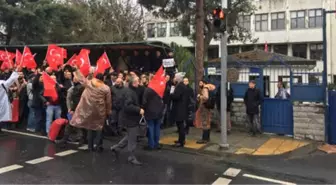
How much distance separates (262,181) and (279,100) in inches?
181

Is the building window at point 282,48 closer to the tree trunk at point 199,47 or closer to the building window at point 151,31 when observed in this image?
the building window at point 151,31

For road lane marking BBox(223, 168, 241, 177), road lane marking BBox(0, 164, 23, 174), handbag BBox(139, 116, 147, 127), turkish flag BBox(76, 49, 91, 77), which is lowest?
road lane marking BBox(223, 168, 241, 177)

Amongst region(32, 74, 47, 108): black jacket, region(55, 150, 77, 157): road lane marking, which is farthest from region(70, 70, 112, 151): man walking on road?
region(32, 74, 47, 108): black jacket

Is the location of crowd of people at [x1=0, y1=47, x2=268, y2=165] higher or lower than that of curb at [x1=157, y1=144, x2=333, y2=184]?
higher

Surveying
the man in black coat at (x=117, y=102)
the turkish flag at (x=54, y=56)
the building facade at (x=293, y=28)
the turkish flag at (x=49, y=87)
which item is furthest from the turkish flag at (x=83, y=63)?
the building facade at (x=293, y=28)

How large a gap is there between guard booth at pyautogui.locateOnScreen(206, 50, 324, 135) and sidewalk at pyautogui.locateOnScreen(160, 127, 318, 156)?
0.46 meters

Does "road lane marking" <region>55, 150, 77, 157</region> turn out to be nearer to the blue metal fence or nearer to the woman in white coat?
the woman in white coat

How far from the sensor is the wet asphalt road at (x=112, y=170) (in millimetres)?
6887

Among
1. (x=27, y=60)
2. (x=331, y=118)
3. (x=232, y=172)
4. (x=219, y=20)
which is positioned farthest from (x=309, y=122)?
(x=27, y=60)

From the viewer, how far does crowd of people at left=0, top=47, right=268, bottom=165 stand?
8547mm

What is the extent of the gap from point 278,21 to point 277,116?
128ft

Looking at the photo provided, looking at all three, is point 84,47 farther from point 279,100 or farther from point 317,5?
point 317,5

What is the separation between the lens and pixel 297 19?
47.0m

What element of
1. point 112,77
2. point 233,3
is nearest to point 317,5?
point 233,3
